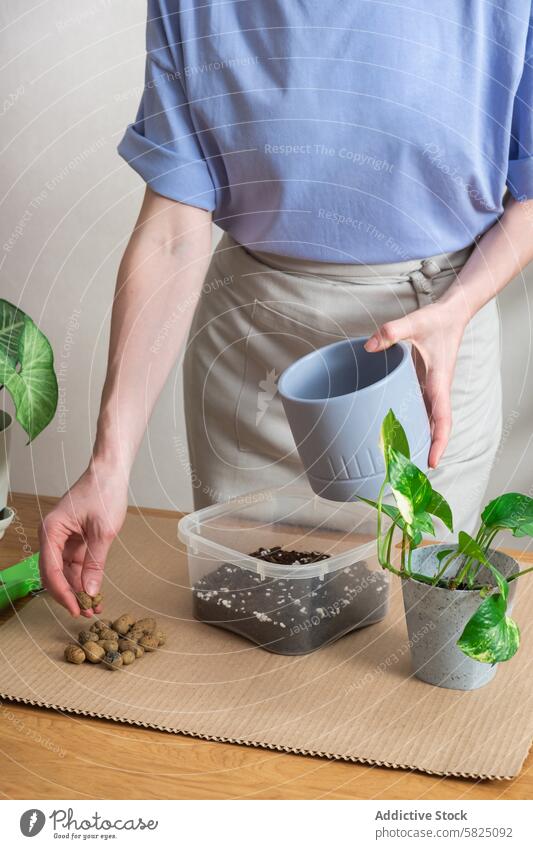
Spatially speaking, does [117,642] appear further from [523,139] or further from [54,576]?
[523,139]

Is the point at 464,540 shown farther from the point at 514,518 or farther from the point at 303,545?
the point at 303,545

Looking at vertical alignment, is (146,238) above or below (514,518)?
above

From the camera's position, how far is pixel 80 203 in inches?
69.1

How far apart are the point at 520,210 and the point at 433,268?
9 centimetres

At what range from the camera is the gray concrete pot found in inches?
27.8

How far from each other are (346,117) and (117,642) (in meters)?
0.50

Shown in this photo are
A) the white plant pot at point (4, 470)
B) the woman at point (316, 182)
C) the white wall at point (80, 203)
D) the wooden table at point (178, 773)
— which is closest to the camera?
the wooden table at point (178, 773)

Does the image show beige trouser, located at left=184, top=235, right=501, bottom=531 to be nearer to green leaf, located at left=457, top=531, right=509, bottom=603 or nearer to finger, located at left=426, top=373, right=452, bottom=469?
finger, located at left=426, top=373, right=452, bottom=469

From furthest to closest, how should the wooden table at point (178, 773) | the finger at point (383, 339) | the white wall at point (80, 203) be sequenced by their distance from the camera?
the white wall at point (80, 203) → the finger at point (383, 339) → the wooden table at point (178, 773)

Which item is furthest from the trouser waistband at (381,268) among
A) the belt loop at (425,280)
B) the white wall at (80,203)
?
the white wall at (80,203)

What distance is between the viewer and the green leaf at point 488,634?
0.65 metres

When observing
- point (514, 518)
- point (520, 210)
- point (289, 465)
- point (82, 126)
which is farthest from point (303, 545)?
point (82, 126)

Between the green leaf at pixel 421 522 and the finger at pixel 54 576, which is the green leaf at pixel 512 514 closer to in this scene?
the green leaf at pixel 421 522

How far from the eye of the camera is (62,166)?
1.74 m
